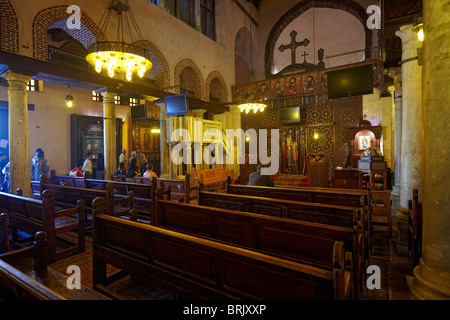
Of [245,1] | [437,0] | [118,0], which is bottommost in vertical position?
[437,0]

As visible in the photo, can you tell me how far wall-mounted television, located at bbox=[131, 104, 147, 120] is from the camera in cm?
1197

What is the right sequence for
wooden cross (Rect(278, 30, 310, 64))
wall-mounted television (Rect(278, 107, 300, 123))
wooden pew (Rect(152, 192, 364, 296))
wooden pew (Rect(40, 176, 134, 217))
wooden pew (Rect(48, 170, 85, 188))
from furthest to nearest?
wooden cross (Rect(278, 30, 310, 64)), wall-mounted television (Rect(278, 107, 300, 123)), wooden pew (Rect(48, 170, 85, 188)), wooden pew (Rect(40, 176, 134, 217)), wooden pew (Rect(152, 192, 364, 296))

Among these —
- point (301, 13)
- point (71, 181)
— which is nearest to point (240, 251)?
point (71, 181)

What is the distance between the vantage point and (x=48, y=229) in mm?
3426

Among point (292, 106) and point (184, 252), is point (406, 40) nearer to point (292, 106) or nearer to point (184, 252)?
point (184, 252)

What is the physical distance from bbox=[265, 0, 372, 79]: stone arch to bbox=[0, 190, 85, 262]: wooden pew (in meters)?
14.1

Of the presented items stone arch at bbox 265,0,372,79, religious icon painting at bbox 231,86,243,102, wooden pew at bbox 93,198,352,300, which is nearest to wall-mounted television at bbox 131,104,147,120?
religious icon painting at bbox 231,86,243,102

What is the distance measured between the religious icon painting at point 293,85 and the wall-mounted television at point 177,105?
6.29 meters

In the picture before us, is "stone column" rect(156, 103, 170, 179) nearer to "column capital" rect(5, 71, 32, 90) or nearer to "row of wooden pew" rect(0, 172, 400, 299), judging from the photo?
"column capital" rect(5, 71, 32, 90)

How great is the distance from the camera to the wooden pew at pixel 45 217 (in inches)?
135

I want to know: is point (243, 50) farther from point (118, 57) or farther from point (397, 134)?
point (118, 57)

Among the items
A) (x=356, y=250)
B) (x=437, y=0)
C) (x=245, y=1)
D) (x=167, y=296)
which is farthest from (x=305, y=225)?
(x=245, y=1)

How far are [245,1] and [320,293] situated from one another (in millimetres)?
17977

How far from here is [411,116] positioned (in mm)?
4773
